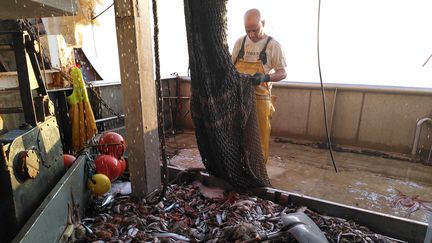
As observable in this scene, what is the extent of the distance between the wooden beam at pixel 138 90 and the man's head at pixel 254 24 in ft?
5.19

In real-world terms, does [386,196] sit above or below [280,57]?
below

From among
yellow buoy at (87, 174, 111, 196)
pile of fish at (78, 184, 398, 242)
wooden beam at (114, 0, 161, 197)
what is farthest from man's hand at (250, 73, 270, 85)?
yellow buoy at (87, 174, 111, 196)

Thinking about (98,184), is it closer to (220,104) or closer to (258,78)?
(220,104)

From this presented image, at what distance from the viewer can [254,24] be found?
429cm

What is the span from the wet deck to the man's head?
8.21ft

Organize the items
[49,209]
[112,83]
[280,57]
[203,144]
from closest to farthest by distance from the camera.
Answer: [49,209], [203,144], [280,57], [112,83]

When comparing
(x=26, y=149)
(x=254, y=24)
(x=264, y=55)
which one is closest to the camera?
(x=26, y=149)

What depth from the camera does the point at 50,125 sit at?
310 centimetres

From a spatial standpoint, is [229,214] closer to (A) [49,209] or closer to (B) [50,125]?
(A) [49,209]

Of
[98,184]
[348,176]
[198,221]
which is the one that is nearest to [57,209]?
[98,184]

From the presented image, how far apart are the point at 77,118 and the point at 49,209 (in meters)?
3.33

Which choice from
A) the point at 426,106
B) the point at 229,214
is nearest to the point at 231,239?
the point at 229,214

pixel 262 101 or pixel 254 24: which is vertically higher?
pixel 254 24

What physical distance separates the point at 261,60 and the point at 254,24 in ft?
1.83
